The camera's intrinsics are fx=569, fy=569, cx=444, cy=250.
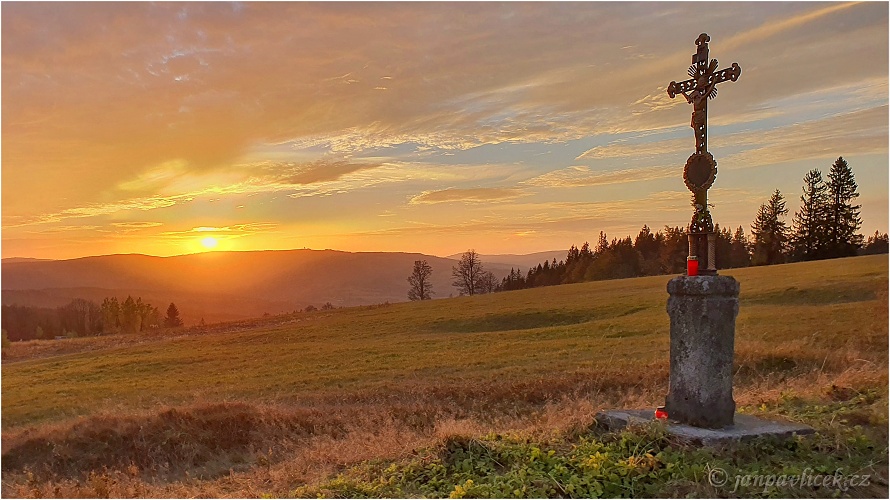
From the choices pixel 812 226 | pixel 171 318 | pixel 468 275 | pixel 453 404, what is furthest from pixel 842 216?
pixel 171 318

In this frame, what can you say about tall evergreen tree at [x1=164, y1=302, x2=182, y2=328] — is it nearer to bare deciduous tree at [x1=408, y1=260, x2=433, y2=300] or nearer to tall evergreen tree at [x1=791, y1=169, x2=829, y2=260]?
bare deciduous tree at [x1=408, y1=260, x2=433, y2=300]

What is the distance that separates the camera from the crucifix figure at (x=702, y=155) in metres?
8.11

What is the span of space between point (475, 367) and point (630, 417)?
15485 millimetres

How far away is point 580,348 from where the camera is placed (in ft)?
81.8

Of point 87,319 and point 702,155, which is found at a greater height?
point 702,155

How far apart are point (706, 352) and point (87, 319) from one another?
111110 mm

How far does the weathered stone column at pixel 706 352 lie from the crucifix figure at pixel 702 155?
0.55 m

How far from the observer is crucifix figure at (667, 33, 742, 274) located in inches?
319

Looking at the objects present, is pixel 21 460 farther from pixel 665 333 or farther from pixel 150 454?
pixel 665 333

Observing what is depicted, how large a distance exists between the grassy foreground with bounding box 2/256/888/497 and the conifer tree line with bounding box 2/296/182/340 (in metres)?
56.2

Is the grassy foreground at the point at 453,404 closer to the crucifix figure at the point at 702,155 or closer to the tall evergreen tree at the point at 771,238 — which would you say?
the crucifix figure at the point at 702,155

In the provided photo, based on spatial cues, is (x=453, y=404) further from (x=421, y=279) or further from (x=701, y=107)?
(x=421, y=279)

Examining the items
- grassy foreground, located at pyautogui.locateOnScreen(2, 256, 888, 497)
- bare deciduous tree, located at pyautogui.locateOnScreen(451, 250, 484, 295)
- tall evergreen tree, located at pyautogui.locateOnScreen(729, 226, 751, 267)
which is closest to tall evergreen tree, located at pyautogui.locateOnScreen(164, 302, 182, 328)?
bare deciduous tree, located at pyautogui.locateOnScreen(451, 250, 484, 295)

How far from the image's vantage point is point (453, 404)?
52.4 feet
